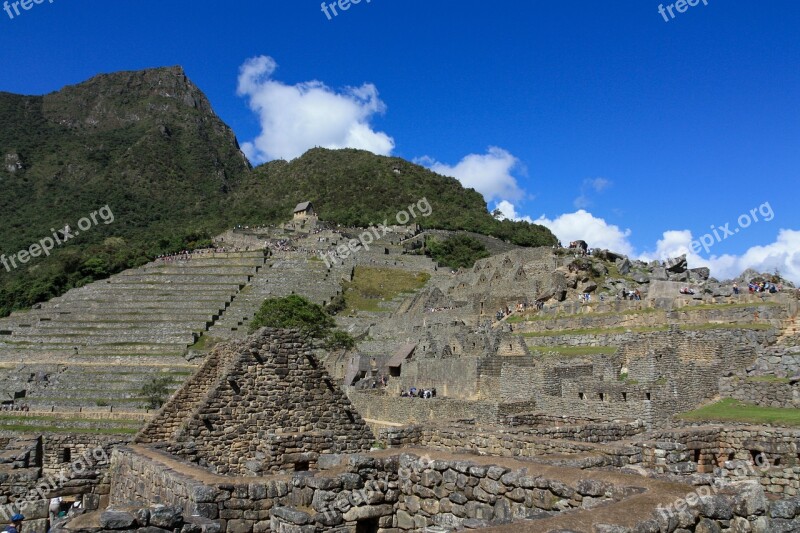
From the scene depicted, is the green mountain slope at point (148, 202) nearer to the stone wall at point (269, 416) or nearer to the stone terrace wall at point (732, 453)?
the stone wall at point (269, 416)

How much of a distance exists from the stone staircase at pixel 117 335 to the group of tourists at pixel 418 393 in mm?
13073

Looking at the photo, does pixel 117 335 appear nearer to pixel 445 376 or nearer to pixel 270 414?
pixel 445 376

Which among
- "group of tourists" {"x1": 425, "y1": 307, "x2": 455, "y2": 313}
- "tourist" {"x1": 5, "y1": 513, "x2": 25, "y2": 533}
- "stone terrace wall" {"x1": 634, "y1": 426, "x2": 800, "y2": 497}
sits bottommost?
"tourist" {"x1": 5, "y1": 513, "x2": 25, "y2": 533}

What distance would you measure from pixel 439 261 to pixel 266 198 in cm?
8227

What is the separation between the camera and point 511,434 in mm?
8703

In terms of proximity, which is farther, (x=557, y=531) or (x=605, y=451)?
(x=605, y=451)

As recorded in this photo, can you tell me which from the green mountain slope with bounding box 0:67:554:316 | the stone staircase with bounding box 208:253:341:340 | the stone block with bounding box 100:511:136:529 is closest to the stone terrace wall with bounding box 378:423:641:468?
the stone block with bounding box 100:511:136:529

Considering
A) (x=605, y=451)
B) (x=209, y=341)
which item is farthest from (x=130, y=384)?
(x=605, y=451)

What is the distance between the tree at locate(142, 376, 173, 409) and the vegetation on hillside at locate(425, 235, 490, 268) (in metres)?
53.9

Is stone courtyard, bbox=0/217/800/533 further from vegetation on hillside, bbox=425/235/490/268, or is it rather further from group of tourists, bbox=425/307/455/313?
vegetation on hillside, bbox=425/235/490/268

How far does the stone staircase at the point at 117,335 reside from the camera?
40.8 meters

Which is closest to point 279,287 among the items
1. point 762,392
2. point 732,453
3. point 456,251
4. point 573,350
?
point 456,251

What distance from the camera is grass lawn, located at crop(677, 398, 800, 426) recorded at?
13.7m

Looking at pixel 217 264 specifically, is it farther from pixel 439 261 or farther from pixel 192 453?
pixel 192 453
